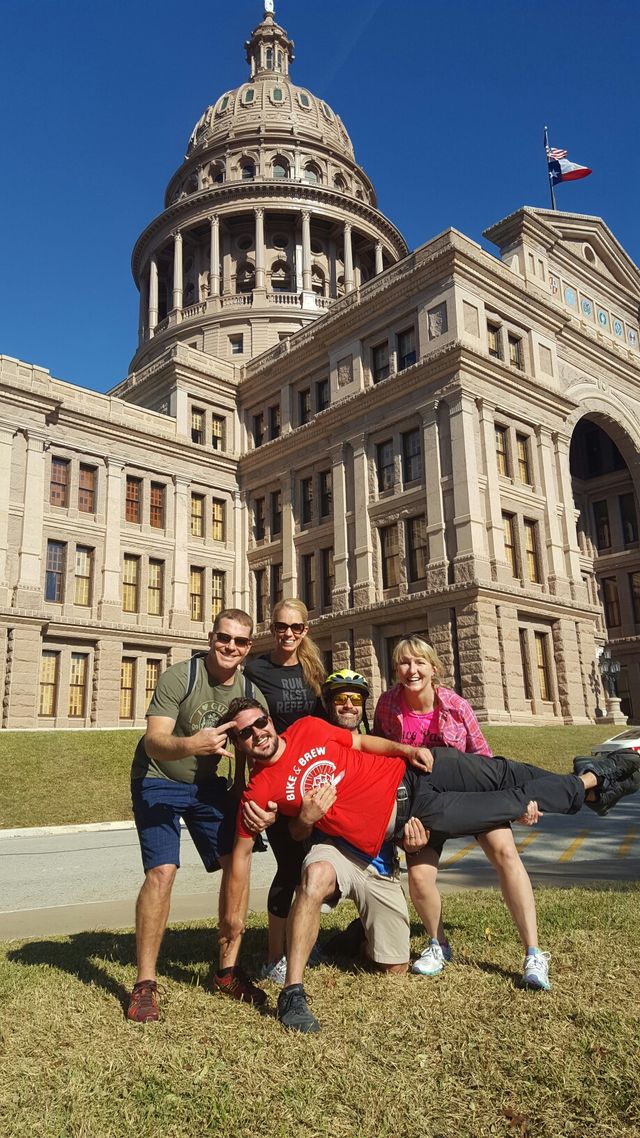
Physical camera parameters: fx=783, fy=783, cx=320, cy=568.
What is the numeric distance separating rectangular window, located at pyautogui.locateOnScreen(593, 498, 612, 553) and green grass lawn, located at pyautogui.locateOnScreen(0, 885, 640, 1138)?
4038 centimetres

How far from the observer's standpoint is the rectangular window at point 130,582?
35.2 meters

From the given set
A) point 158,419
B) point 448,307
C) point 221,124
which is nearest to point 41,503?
point 158,419

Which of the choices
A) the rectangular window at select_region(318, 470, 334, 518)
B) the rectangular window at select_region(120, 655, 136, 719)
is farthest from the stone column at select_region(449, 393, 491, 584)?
the rectangular window at select_region(120, 655, 136, 719)

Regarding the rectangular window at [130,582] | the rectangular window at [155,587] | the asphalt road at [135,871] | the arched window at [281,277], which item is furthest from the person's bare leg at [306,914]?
the arched window at [281,277]

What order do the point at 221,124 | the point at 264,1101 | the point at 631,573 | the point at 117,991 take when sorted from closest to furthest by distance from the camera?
1. the point at 264,1101
2. the point at 117,991
3. the point at 631,573
4. the point at 221,124

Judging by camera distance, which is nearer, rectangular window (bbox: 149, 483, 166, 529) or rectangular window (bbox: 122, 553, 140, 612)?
rectangular window (bbox: 122, 553, 140, 612)

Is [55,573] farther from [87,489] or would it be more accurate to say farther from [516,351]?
[516,351]

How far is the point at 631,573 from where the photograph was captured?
41.6 m

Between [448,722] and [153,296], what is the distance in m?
58.1

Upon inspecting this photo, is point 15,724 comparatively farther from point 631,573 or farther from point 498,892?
point 631,573

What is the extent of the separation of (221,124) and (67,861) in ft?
213

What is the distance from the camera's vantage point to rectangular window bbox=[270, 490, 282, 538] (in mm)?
38469

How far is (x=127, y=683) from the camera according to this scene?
34469 mm

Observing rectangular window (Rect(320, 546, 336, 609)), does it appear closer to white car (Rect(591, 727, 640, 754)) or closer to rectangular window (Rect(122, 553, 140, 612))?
rectangular window (Rect(122, 553, 140, 612))
